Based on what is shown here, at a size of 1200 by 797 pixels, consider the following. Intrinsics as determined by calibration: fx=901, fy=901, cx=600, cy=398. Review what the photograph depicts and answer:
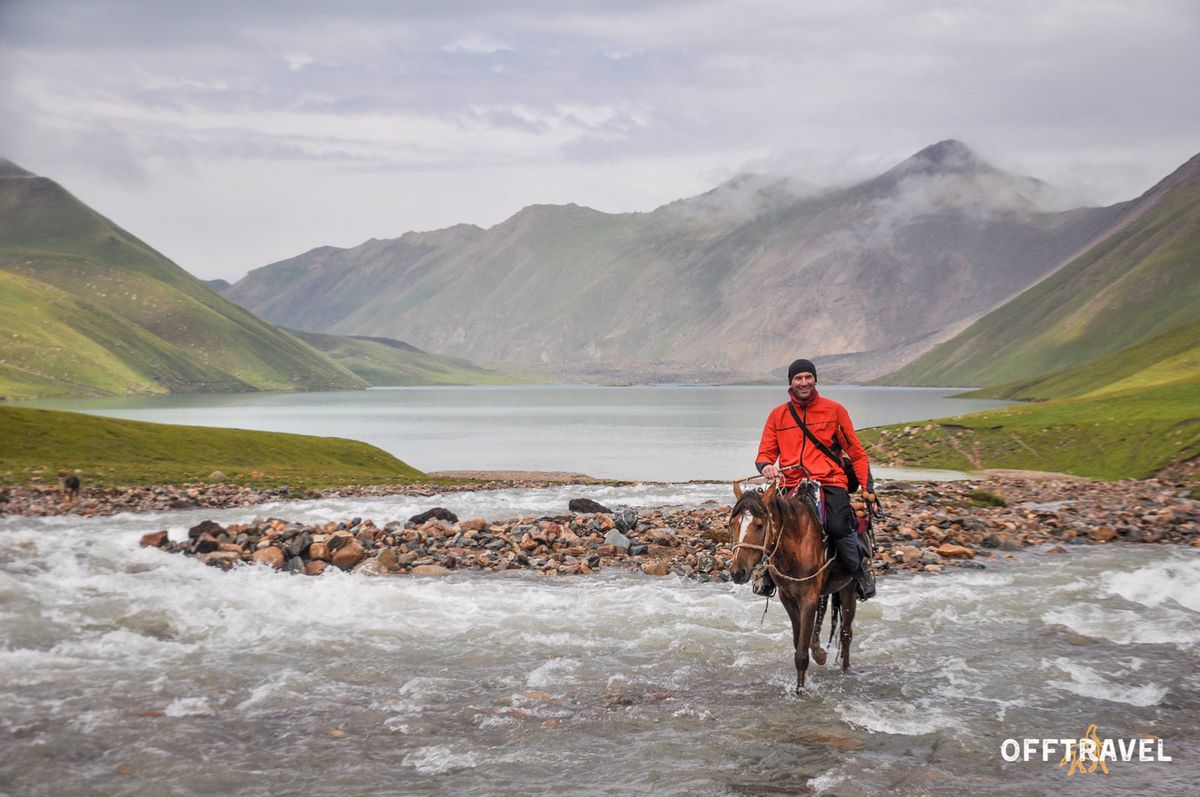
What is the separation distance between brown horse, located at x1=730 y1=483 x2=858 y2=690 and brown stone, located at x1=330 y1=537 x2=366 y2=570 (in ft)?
47.7

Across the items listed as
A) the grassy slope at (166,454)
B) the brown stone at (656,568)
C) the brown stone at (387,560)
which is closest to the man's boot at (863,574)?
the brown stone at (656,568)

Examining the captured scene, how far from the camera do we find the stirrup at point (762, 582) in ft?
40.3

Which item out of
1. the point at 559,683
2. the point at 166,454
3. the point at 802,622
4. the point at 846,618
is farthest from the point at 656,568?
the point at 166,454

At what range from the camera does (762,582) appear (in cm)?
1248

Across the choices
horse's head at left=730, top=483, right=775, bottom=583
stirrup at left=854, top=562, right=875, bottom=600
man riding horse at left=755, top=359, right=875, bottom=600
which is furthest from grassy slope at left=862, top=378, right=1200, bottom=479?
horse's head at left=730, top=483, right=775, bottom=583

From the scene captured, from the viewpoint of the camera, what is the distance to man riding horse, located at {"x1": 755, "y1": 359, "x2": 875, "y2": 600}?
12812 millimetres

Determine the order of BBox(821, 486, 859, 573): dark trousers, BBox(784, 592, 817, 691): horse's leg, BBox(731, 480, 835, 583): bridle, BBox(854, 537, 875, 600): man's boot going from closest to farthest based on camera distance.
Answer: BBox(731, 480, 835, 583): bridle, BBox(784, 592, 817, 691): horse's leg, BBox(821, 486, 859, 573): dark trousers, BBox(854, 537, 875, 600): man's boot

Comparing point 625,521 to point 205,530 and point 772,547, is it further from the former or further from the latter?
point 772,547

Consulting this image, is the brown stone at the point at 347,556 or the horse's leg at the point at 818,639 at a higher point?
the horse's leg at the point at 818,639

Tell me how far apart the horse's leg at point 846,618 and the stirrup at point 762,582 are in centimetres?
157

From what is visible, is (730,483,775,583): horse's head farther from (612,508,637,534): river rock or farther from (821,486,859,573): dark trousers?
(612,508,637,534): river rock

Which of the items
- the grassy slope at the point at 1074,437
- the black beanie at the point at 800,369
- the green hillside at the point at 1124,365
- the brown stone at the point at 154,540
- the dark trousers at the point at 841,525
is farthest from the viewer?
the green hillside at the point at 1124,365

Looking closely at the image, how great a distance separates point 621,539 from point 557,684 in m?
13.4

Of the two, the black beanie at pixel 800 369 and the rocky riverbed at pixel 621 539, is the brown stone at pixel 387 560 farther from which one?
the black beanie at pixel 800 369
